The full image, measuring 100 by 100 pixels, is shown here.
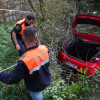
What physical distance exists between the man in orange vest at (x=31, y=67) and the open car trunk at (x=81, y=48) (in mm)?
2624

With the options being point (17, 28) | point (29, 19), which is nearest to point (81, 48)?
point (29, 19)

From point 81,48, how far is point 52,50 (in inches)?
45.3

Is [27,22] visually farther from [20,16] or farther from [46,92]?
[20,16]

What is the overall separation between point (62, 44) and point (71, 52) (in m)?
0.45

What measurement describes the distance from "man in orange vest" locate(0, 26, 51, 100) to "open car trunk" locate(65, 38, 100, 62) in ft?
8.61

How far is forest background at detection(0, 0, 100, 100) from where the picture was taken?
111 inches

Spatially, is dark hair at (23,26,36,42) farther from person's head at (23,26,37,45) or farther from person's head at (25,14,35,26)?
person's head at (25,14,35,26)

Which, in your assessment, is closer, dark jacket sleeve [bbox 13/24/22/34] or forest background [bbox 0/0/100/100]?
forest background [bbox 0/0/100/100]

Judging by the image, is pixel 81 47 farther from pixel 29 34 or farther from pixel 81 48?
pixel 29 34

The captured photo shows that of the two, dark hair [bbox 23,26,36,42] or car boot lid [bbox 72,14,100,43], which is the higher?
dark hair [bbox 23,26,36,42]

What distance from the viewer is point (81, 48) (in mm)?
4797

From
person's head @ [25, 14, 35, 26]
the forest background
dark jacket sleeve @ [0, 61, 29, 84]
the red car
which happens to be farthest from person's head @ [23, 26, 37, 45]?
the red car

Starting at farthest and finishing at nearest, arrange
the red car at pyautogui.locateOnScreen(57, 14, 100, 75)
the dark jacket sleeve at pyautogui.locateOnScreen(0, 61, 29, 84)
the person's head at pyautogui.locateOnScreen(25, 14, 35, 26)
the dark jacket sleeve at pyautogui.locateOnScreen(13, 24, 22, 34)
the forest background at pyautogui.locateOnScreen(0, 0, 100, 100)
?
the red car at pyautogui.locateOnScreen(57, 14, 100, 75)
the dark jacket sleeve at pyautogui.locateOnScreen(13, 24, 22, 34)
the person's head at pyautogui.locateOnScreen(25, 14, 35, 26)
the forest background at pyautogui.locateOnScreen(0, 0, 100, 100)
the dark jacket sleeve at pyautogui.locateOnScreen(0, 61, 29, 84)

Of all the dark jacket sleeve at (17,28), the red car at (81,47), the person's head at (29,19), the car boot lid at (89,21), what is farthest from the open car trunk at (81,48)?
the dark jacket sleeve at (17,28)
